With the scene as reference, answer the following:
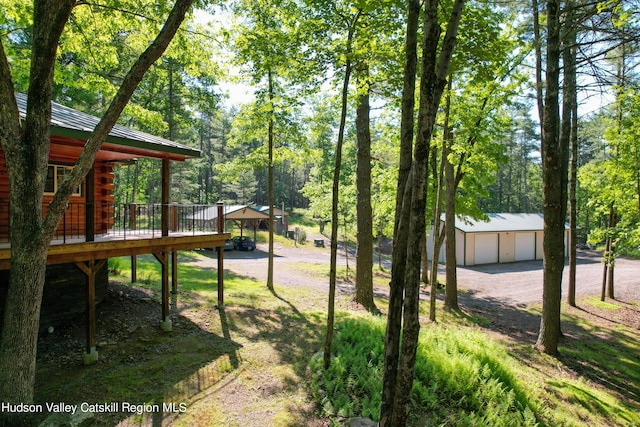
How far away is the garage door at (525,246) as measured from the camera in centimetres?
2805

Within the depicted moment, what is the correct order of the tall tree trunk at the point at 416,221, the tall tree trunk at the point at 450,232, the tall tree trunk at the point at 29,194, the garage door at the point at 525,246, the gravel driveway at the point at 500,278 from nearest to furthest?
1. the tall tree trunk at the point at 416,221
2. the tall tree trunk at the point at 29,194
3. the tall tree trunk at the point at 450,232
4. the gravel driveway at the point at 500,278
5. the garage door at the point at 525,246

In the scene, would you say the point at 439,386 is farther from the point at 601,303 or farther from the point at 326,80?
the point at 601,303

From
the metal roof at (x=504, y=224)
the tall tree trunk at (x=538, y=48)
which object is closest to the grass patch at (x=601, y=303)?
the tall tree trunk at (x=538, y=48)

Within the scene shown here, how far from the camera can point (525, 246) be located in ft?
93.6

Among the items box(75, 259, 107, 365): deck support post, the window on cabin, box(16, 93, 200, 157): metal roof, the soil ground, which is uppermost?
box(16, 93, 200, 157): metal roof

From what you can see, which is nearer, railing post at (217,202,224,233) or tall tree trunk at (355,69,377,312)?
railing post at (217,202,224,233)

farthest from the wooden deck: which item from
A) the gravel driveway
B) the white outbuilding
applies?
the white outbuilding

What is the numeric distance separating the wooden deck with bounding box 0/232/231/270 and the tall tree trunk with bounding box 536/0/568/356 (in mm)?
8222

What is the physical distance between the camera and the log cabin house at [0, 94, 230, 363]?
6625 millimetres

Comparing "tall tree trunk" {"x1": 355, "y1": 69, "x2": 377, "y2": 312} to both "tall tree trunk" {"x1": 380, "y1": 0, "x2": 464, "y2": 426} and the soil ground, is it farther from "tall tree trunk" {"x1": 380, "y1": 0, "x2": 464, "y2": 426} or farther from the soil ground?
"tall tree trunk" {"x1": 380, "y1": 0, "x2": 464, "y2": 426}

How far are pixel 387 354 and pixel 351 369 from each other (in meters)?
2.40

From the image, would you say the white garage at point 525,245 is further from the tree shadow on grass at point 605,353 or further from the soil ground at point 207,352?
the tree shadow on grass at point 605,353

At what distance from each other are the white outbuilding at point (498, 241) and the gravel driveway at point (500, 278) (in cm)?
82

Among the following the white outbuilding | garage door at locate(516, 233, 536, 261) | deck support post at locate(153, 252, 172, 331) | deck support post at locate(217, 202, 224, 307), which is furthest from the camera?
garage door at locate(516, 233, 536, 261)
